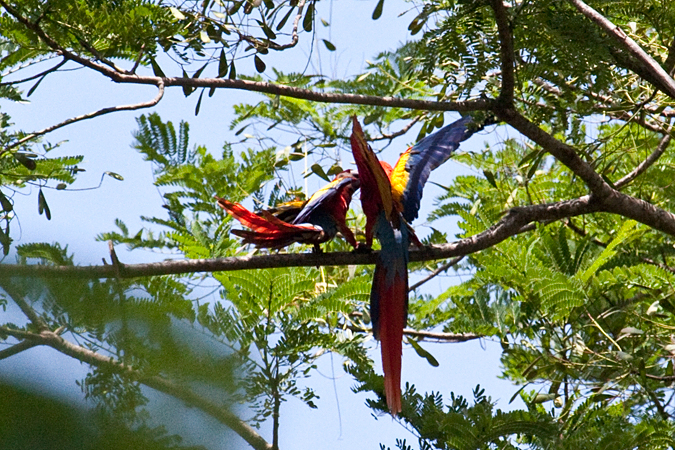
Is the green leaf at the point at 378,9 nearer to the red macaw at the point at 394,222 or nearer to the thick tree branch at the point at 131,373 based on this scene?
the red macaw at the point at 394,222

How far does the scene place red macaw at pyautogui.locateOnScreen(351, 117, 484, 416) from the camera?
2797 millimetres

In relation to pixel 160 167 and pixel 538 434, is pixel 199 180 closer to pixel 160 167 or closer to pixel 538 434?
pixel 160 167

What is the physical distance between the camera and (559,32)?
253 centimetres

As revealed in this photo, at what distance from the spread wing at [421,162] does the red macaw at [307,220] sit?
0.22 m

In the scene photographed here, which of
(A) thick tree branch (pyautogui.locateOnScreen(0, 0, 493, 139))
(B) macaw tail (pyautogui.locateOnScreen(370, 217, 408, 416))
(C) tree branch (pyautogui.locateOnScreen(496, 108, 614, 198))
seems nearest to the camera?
(A) thick tree branch (pyautogui.locateOnScreen(0, 0, 493, 139))

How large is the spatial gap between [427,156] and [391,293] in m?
0.65

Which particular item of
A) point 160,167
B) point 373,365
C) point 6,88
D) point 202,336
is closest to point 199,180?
point 160,167

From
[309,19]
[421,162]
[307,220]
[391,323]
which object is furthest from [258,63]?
[391,323]

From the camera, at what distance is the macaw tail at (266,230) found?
109 inches

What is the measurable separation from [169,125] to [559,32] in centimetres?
251

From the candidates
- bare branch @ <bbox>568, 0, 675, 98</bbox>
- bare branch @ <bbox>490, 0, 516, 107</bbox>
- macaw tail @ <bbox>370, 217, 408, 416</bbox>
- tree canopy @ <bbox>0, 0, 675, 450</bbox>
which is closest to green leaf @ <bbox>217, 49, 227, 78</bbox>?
tree canopy @ <bbox>0, 0, 675, 450</bbox>

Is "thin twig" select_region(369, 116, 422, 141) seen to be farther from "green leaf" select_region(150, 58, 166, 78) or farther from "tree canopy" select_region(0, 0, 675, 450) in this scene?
"green leaf" select_region(150, 58, 166, 78)

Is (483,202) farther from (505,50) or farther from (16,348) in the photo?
(16,348)

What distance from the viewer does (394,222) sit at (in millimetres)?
3010
